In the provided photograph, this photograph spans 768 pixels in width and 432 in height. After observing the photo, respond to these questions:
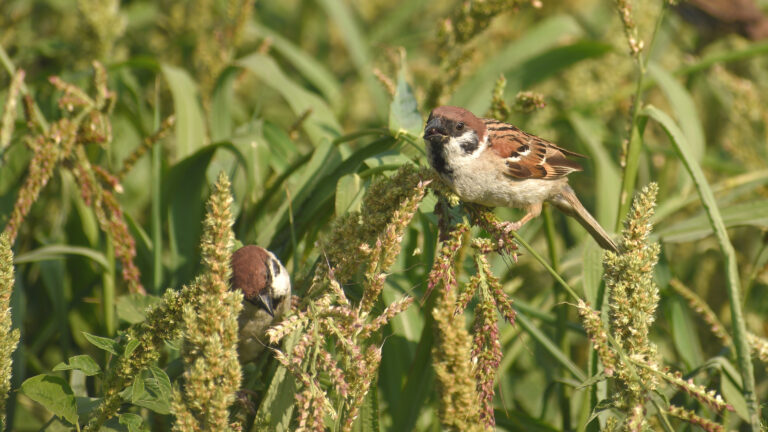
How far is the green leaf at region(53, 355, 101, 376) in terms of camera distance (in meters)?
1.62

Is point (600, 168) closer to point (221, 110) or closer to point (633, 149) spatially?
point (633, 149)

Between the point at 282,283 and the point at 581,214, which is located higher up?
the point at 581,214

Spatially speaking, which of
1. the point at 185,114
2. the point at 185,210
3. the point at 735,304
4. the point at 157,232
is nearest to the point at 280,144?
the point at 185,114

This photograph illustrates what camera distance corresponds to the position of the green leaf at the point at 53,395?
1664mm

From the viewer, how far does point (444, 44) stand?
104 inches

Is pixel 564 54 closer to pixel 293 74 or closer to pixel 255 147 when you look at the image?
pixel 255 147

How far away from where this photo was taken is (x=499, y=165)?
222 cm

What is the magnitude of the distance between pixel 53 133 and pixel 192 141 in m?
0.87

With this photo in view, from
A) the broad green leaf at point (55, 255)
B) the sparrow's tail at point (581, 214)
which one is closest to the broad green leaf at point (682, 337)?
the sparrow's tail at point (581, 214)

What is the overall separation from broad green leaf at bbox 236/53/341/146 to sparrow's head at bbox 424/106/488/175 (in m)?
0.91

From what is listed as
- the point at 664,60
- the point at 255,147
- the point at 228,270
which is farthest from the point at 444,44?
the point at 664,60

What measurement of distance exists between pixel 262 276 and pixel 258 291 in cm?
8

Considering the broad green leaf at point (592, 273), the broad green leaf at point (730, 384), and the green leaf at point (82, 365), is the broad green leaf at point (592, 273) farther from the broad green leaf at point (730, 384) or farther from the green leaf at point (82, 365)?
the green leaf at point (82, 365)

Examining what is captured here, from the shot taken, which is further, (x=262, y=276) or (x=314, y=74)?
(x=314, y=74)
